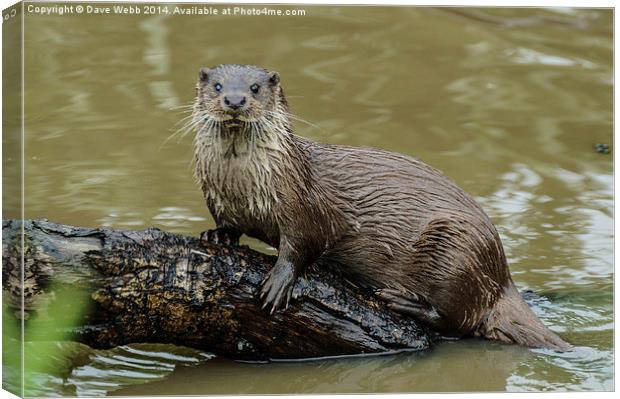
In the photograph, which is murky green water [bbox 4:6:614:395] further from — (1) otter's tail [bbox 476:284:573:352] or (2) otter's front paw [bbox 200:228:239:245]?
(2) otter's front paw [bbox 200:228:239:245]

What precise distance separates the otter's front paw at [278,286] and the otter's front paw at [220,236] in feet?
0.98

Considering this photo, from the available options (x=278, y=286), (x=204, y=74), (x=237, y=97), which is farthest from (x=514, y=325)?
(x=204, y=74)

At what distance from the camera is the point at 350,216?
17.9 feet

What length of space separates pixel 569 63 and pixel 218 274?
388cm

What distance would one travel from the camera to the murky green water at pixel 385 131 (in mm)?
5258

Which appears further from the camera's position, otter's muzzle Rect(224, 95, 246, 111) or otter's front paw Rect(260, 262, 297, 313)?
otter's front paw Rect(260, 262, 297, 313)

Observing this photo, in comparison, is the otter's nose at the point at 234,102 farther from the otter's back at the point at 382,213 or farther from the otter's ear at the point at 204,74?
the otter's back at the point at 382,213

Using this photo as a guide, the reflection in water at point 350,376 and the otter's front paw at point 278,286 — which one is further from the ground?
the otter's front paw at point 278,286

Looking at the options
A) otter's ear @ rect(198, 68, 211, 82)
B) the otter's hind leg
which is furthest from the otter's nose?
the otter's hind leg

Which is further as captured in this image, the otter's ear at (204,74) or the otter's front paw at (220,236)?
the otter's front paw at (220,236)

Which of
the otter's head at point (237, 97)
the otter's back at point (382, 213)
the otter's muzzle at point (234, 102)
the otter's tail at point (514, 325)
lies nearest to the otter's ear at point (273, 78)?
the otter's head at point (237, 97)

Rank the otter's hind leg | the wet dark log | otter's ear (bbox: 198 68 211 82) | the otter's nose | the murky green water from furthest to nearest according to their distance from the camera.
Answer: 1. the otter's hind leg
2. the murky green water
3. otter's ear (bbox: 198 68 211 82)
4. the otter's nose
5. the wet dark log

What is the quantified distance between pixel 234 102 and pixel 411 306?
125cm

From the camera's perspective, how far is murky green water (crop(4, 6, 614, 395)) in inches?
207
